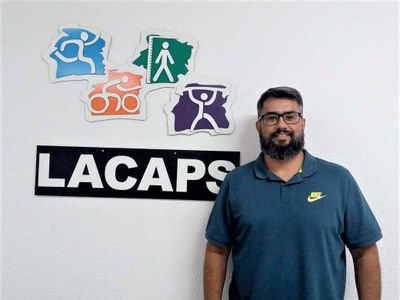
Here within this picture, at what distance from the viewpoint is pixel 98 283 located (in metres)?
1.52

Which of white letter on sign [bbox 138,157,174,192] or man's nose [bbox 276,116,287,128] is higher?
man's nose [bbox 276,116,287,128]

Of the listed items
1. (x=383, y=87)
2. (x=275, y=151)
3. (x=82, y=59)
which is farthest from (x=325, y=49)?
(x=82, y=59)

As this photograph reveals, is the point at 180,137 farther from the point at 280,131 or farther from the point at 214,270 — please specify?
the point at 214,270

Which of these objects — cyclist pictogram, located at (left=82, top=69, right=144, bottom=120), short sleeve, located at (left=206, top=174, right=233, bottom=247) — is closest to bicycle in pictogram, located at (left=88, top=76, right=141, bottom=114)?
cyclist pictogram, located at (left=82, top=69, right=144, bottom=120)

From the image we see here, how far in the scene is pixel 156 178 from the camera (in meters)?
1.51

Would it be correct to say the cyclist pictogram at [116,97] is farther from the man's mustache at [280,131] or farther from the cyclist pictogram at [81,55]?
the man's mustache at [280,131]

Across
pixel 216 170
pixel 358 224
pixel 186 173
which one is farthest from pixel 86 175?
pixel 358 224

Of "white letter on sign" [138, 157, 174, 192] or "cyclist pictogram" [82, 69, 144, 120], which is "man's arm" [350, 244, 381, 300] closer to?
"white letter on sign" [138, 157, 174, 192]

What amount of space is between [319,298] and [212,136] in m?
0.72

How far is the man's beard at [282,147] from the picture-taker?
129 cm

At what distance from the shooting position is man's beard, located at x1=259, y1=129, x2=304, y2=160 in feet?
4.24

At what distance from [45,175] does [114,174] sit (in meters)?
0.30

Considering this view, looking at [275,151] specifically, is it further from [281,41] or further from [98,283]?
[98,283]

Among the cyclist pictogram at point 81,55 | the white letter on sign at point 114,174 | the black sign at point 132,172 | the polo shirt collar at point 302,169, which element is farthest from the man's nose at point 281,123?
the cyclist pictogram at point 81,55
